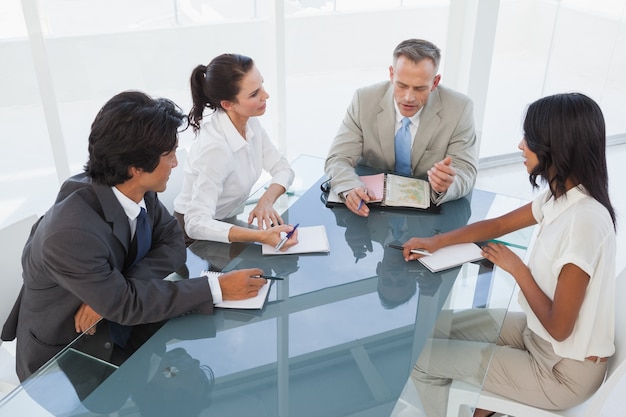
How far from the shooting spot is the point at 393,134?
2566 mm

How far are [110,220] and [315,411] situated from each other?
80 cm

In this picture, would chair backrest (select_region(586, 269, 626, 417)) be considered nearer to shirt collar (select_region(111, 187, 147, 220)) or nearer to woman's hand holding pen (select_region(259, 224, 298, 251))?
woman's hand holding pen (select_region(259, 224, 298, 251))

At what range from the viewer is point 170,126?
5.51 ft

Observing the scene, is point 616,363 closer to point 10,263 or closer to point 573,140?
point 573,140

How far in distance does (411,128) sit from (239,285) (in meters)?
1.24

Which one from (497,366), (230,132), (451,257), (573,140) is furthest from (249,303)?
(573,140)

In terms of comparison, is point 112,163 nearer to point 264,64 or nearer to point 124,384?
point 124,384

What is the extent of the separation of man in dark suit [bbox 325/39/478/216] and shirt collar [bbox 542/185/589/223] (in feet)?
1.83

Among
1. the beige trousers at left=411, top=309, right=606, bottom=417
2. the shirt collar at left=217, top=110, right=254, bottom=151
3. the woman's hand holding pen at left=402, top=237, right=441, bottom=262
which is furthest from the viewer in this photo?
the shirt collar at left=217, top=110, right=254, bottom=151

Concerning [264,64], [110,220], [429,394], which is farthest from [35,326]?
[264,64]

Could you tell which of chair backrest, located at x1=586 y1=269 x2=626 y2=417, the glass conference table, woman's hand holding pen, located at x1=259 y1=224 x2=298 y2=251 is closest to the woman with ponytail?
woman's hand holding pen, located at x1=259 y1=224 x2=298 y2=251

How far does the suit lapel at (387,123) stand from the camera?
8.39ft

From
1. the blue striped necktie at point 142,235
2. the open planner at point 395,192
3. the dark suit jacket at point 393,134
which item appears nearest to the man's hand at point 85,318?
the blue striped necktie at point 142,235

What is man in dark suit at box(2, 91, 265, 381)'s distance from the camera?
1.57m
